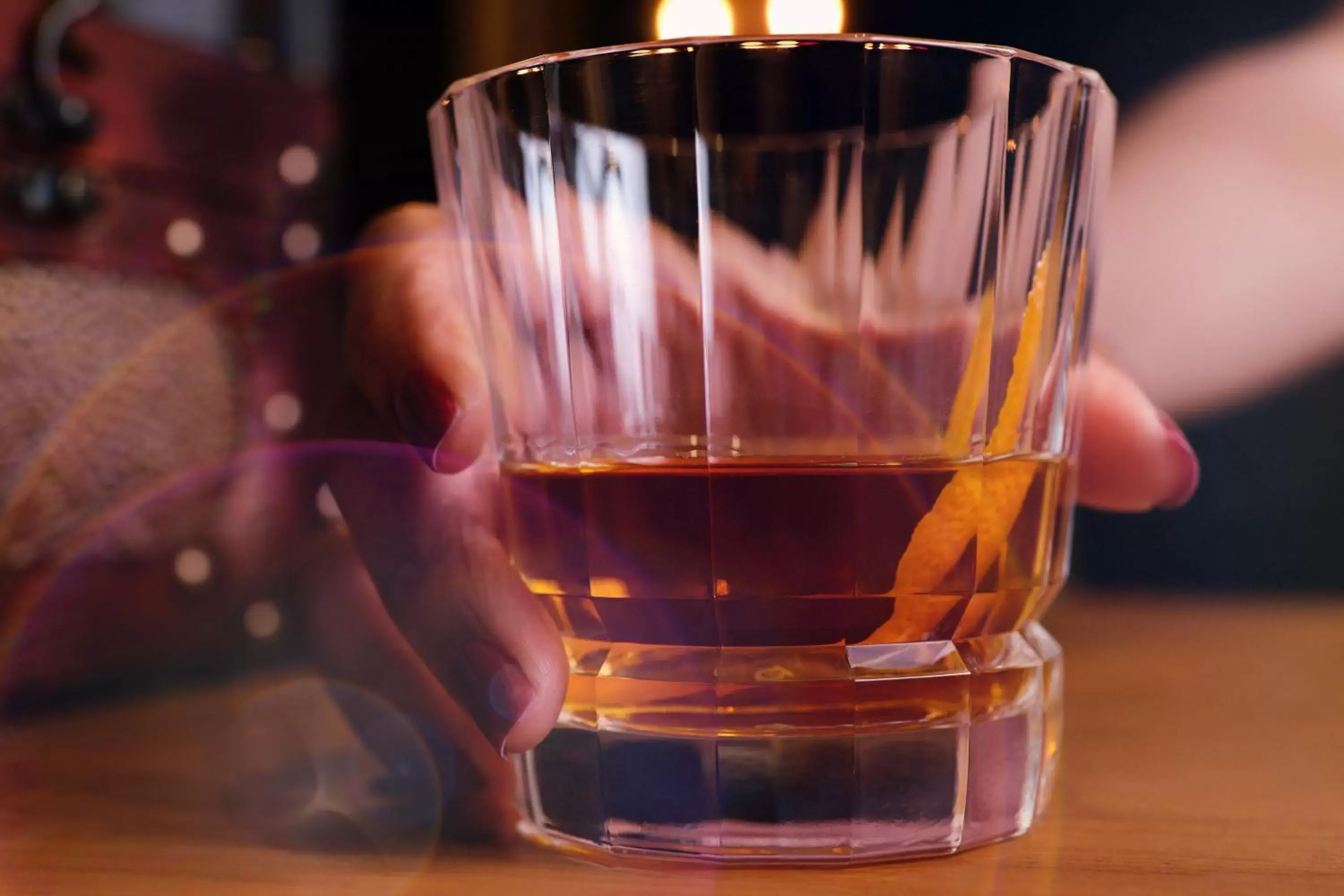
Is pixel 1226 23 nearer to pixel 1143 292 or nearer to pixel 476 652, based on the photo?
pixel 1143 292

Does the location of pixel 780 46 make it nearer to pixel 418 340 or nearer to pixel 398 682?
pixel 418 340

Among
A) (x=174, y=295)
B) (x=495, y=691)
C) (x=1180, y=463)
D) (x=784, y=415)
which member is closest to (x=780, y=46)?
(x=784, y=415)

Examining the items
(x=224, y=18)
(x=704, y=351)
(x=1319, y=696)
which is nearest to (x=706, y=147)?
(x=704, y=351)

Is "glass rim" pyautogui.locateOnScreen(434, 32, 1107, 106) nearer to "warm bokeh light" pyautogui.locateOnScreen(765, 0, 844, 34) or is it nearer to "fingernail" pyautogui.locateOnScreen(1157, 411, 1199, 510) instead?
"warm bokeh light" pyautogui.locateOnScreen(765, 0, 844, 34)

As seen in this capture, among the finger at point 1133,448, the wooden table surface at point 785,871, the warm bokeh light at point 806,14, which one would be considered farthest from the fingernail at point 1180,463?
the warm bokeh light at point 806,14

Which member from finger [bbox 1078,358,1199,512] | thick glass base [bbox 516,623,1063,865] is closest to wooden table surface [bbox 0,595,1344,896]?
thick glass base [bbox 516,623,1063,865]
